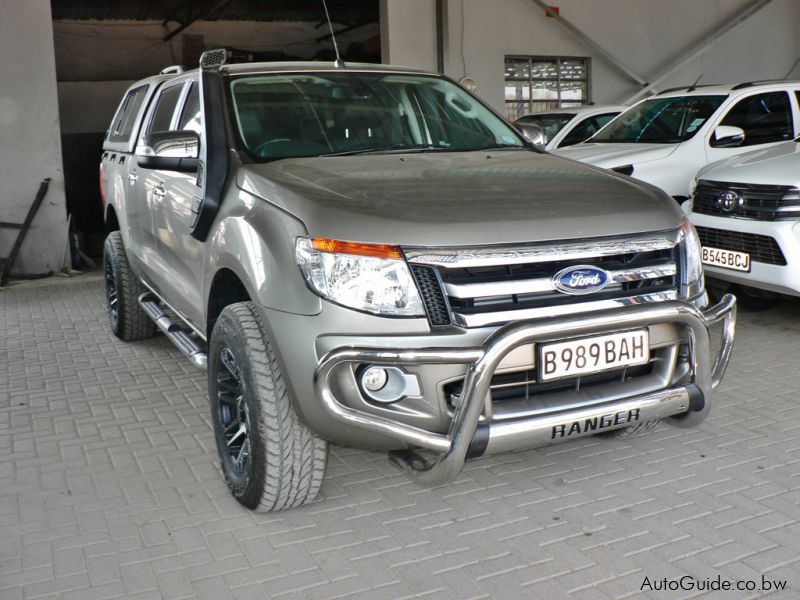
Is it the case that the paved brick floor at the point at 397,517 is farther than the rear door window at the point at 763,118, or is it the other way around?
the rear door window at the point at 763,118

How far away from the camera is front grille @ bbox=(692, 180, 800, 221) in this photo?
5199 millimetres

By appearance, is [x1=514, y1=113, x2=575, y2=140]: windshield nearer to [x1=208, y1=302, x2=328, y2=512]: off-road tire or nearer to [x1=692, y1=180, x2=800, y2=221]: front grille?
[x1=692, y1=180, x2=800, y2=221]: front grille

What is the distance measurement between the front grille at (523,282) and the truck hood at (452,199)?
0.18 feet

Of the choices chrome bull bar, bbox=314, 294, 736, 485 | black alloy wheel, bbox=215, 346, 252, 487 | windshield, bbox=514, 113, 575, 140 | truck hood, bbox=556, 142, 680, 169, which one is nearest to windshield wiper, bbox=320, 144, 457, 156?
black alloy wheel, bbox=215, 346, 252, 487

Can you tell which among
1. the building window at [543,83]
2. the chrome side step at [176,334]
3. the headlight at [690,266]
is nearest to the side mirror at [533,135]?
the headlight at [690,266]

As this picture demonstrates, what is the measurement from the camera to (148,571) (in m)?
2.88

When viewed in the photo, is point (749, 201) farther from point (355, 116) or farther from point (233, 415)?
point (233, 415)

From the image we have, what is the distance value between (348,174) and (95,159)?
10233mm

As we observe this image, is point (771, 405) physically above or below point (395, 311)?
below

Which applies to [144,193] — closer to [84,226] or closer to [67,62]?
[84,226]

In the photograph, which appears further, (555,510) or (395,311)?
(555,510)

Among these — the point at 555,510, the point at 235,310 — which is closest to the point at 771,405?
the point at 555,510

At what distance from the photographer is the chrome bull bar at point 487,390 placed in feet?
8.59

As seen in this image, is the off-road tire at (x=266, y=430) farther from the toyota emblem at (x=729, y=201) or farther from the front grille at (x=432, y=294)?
the toyota emblem at (x=729, y=201)
